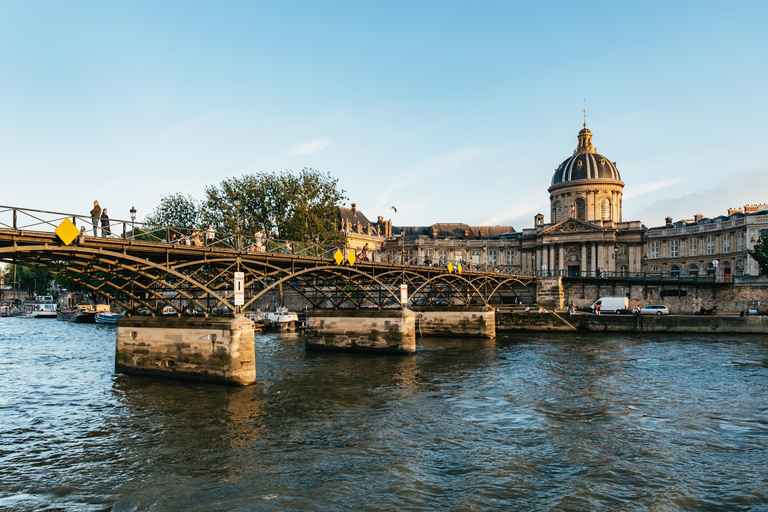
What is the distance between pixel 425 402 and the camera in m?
20.7

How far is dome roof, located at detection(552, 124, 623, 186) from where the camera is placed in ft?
330

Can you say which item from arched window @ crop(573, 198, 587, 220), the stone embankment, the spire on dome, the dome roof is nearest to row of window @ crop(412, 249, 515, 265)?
arched window @ crop(573, 198, 587, 220)

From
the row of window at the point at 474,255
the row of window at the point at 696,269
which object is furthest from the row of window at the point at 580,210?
the row of window at the point at 696,269

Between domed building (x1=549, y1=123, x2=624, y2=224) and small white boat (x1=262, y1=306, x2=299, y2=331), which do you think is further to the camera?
domed building (x1=549, y1=123, x2=624, y2=224)

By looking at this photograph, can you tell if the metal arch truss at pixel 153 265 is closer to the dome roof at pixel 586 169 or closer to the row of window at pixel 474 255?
the row of window at pixel 474 255

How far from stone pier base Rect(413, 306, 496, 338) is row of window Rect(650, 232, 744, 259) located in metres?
52.8

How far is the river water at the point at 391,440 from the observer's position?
11.9m

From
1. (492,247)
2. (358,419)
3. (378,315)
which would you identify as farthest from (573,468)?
(492,247)

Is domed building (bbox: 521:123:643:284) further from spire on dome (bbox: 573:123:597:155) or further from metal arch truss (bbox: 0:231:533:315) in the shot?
metal arch truss (bbox: 0:231:533:315)

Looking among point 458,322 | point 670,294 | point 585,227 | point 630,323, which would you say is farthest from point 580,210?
point 458,322

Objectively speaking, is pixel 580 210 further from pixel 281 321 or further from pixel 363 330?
pixel 363 330

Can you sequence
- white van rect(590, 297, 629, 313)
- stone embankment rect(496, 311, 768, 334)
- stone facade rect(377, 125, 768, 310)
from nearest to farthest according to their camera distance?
1. stone embankment rect(496, 311, 768, 334)
2. white van rect(590, 297, 629, 313)
3. stone facade rect(377, 125, 768, 310)

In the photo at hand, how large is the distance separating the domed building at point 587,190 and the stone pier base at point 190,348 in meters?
87.0

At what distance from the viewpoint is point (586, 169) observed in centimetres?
10100
